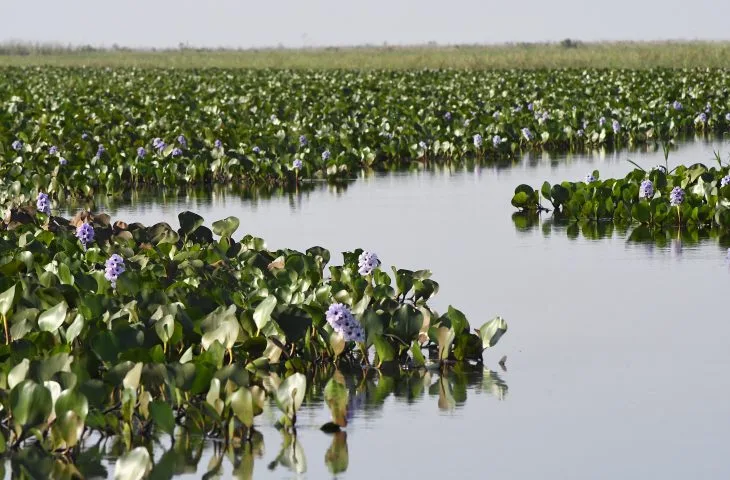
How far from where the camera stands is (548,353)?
807 centimetres

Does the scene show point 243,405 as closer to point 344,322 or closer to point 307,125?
point 344,322

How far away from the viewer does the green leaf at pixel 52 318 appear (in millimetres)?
7215

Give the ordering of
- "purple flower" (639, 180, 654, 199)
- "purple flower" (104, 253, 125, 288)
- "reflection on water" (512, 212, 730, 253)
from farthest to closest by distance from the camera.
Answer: "purple flower" (639, 180, 654, 199), "reflection on water" (512, 212, 730, 253), "purple flower" (104, 253, 125, 288)

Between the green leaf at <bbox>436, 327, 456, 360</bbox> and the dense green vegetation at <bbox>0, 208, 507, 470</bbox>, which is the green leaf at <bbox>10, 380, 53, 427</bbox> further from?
the green leaf at <bbox>436, 327, 456, 360</bbox>

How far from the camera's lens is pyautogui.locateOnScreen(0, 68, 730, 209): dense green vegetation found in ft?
61.1

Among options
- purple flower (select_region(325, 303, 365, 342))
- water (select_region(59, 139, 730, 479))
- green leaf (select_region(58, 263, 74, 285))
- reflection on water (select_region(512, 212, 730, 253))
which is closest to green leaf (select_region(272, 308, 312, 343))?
purple flower (select_region(325, 303, 365, 342))

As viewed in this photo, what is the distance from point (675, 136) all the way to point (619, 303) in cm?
1619

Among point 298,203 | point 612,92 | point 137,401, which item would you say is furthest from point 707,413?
point 612,92

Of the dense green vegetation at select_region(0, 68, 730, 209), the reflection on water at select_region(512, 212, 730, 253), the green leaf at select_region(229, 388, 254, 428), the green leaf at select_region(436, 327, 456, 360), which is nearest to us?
the green leaf at select_region(229, 388, 254, 428)

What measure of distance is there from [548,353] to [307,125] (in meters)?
15.9

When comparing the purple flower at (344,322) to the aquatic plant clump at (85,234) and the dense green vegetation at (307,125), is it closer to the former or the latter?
the aquatic plant clump at (85,234)

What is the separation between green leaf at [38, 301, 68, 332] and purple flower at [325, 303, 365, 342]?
1.39 meters

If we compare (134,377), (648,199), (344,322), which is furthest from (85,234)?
Result: (648,199)

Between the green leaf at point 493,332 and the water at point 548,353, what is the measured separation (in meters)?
0.20
